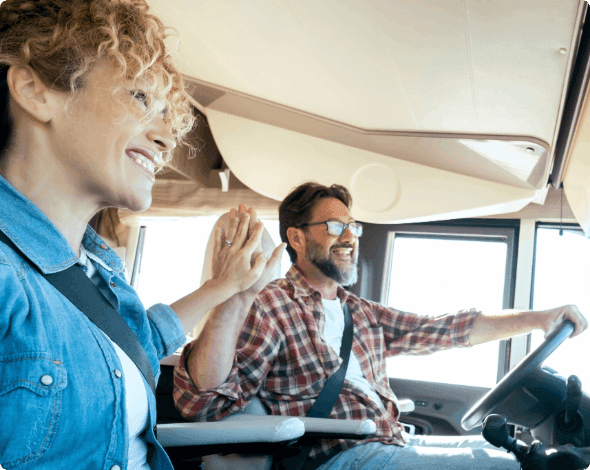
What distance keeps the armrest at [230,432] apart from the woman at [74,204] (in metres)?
0.22

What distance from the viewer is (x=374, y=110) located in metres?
2.73

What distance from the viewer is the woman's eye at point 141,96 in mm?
1033

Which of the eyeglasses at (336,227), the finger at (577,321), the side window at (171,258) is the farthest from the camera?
the side window at (171,258)

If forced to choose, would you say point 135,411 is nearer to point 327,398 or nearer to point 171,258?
point 327,398

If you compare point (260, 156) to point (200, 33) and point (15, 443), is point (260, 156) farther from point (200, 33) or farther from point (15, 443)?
point (15, 443)

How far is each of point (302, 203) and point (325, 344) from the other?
797 mm

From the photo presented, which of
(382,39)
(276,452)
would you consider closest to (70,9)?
(276,452)

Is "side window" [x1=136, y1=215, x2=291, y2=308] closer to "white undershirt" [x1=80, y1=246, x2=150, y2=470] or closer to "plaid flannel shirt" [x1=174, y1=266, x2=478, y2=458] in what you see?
"plaid flannel shirt" [x1=174, y1=266, x2=478, y2=458]

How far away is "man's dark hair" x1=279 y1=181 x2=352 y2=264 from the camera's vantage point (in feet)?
8.20

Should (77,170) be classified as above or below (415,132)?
below

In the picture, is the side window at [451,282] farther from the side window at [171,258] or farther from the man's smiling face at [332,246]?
the side window at [171,258]

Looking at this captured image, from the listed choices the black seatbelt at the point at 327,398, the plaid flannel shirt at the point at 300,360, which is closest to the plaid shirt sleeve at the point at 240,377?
the plaid flannel shirt at the point at 300,360

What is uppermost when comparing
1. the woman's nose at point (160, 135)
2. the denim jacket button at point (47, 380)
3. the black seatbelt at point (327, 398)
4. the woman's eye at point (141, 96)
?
the woman's eye at point (141, 96)

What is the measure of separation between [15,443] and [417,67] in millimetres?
1947
